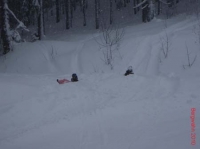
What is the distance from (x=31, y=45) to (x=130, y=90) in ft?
33.1

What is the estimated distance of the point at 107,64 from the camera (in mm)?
11664

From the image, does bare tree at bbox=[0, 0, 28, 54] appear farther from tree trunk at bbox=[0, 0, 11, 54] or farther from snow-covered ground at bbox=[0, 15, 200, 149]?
snow-covered ground at bbox=[0, 15, 200, 149]

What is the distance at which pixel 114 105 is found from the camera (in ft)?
23.1

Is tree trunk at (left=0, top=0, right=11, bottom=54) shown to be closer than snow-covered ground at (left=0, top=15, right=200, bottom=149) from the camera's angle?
No

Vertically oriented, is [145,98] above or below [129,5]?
below

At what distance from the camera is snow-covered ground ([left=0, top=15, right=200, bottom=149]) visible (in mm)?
5340

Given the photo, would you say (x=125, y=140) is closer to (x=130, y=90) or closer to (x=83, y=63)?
(x=130, y=90)

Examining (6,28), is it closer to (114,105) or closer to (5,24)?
(5,24)

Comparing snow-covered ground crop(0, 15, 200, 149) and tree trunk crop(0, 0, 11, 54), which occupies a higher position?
tree trunk crop(0, 0, 11, 54)

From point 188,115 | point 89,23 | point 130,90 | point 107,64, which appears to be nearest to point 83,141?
point 188,115

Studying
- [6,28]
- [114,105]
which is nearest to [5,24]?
[6,28]

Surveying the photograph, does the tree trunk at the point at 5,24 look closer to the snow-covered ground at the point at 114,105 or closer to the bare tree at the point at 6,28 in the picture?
the bare tree at the point at 6,28

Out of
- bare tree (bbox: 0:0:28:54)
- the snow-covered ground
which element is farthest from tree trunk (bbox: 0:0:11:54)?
the snow-covered ground

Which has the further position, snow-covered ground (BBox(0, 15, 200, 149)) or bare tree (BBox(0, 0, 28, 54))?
bare tree (BBox(0, 0, 28, 54))
